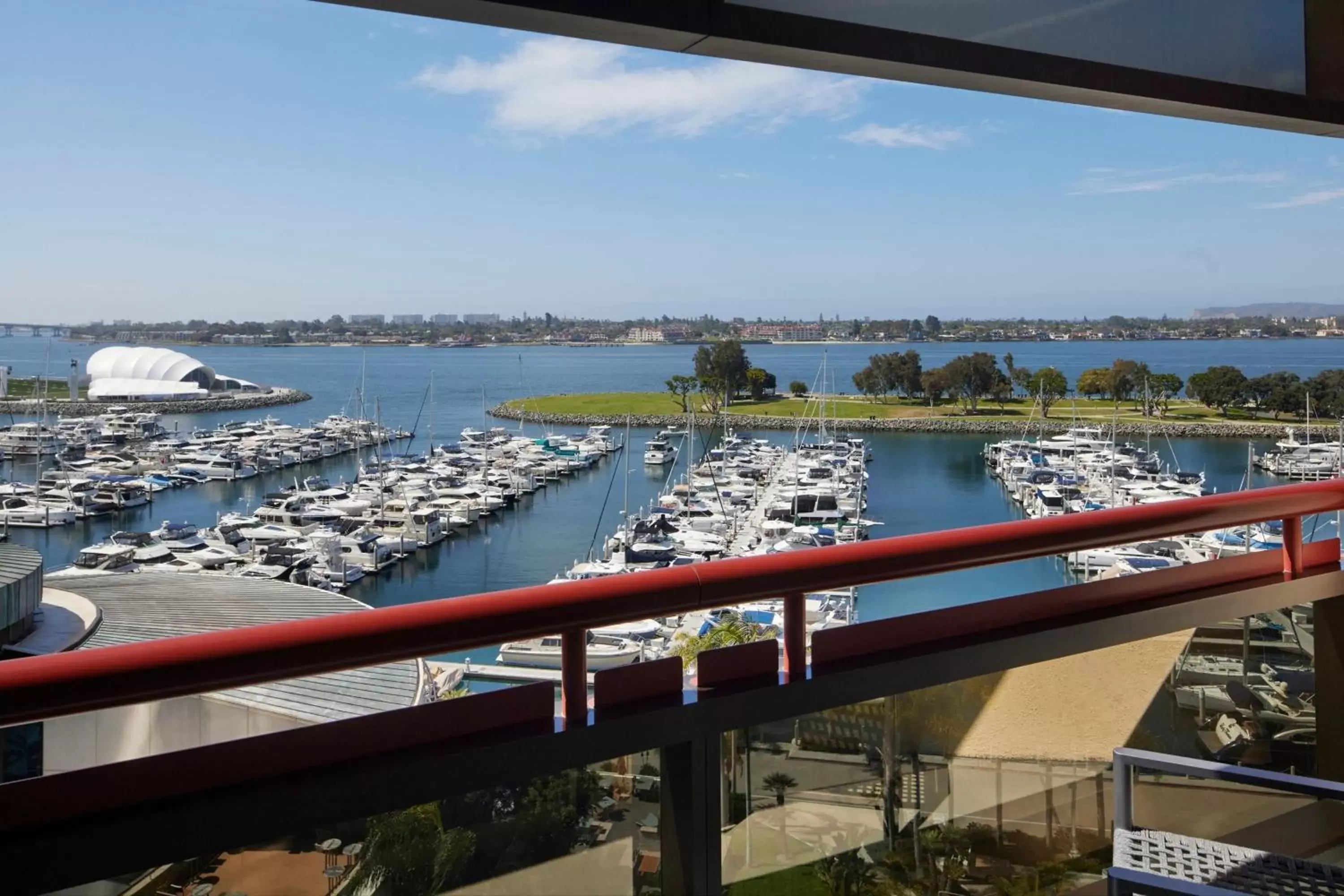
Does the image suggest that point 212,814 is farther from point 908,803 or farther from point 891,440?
point 891,440

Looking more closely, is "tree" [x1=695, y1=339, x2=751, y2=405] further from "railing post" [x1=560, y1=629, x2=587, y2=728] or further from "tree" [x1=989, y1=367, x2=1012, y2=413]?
"railing post" [x1=560, y1=629, x2=587, y2=728]

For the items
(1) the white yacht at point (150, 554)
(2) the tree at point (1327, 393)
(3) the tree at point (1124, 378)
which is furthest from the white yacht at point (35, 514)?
(2) the tree at point (1327, 393)

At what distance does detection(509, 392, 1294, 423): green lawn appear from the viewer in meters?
14.2

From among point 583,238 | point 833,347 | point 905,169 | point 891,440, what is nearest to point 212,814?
point 833,347

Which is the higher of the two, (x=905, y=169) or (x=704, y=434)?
(x=905, y=169)

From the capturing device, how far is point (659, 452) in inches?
747

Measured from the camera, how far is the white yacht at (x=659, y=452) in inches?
730

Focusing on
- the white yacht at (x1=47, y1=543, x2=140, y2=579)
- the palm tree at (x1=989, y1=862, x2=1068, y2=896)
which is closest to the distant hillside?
the palm tree at (x1=989, y1=862, x2=1068, y2=896)

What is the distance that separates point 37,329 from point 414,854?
9.34m

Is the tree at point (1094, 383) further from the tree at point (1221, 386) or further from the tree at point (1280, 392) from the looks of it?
the tree at point (1280, 392)

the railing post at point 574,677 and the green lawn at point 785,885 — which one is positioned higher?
the railing post at point 574,677

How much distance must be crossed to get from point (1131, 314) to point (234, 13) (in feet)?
47.9

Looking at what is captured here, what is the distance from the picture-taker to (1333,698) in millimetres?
1782

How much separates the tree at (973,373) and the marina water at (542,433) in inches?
12.4
